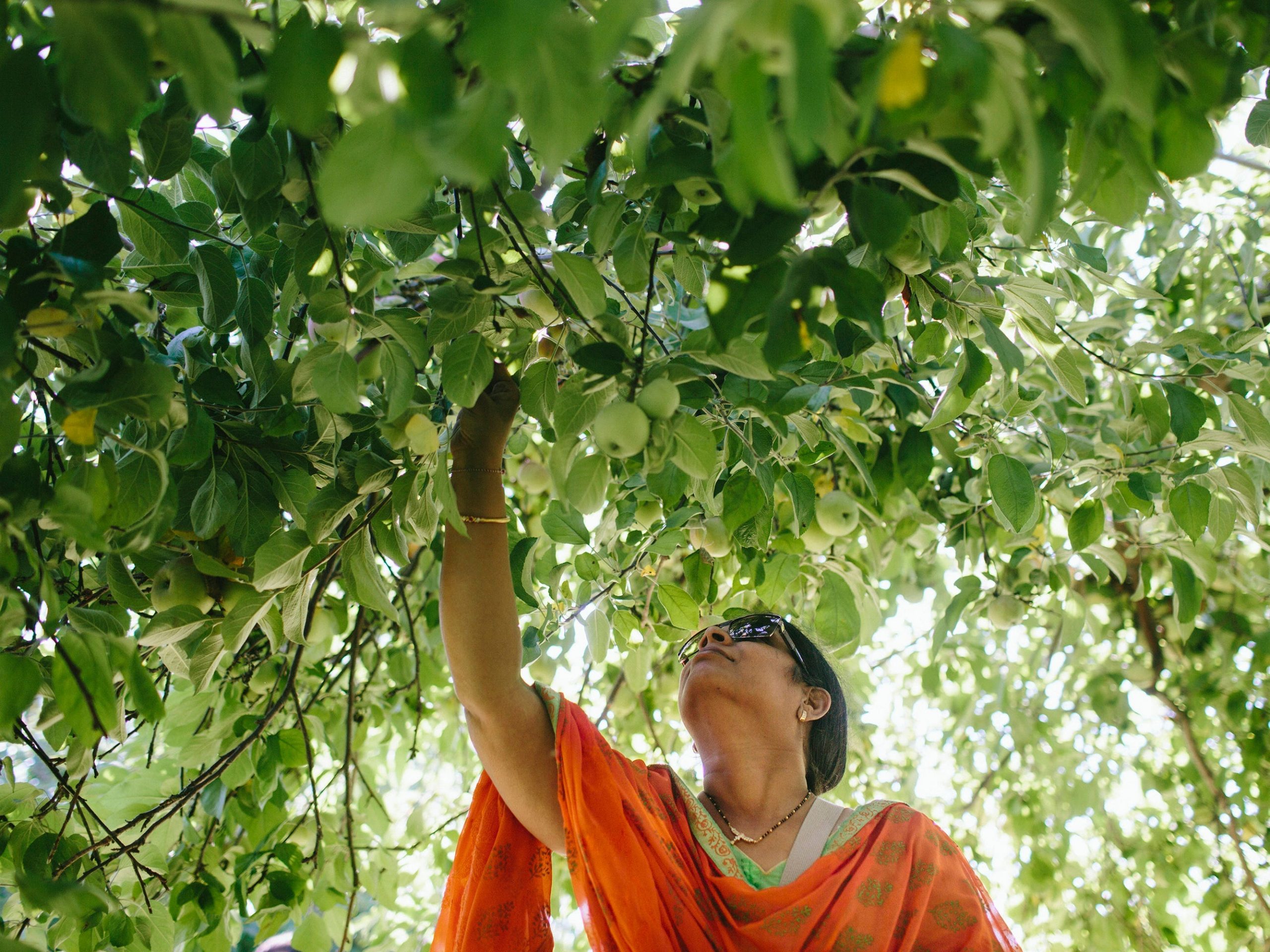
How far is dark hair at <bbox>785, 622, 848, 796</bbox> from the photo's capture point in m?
1.96

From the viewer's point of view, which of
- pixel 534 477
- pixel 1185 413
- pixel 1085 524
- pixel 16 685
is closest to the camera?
pixel 16 685

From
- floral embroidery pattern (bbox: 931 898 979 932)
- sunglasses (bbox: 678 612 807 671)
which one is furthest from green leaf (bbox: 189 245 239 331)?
floral embroidery pattern (bbox: 931 898 979 932)

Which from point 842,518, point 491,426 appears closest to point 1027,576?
point 842,518

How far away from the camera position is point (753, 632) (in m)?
1.93

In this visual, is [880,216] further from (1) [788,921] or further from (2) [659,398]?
(1) [788,921]

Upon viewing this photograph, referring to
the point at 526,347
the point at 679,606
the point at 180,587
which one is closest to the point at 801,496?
the point at 679,606

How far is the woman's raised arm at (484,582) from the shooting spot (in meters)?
1.42

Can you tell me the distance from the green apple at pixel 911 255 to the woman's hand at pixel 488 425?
1.87ft

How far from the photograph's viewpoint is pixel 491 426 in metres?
1.41

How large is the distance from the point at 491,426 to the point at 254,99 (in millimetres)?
548

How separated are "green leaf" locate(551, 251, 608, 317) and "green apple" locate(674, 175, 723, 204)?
0.42 ft

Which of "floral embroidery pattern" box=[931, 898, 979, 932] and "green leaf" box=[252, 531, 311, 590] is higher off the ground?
"green leaf" box=[252, 531, 311, 590]

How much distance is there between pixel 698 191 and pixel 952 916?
4.06 feet

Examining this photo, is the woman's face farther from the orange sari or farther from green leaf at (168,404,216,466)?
green leaf at (168,404,216,466)
